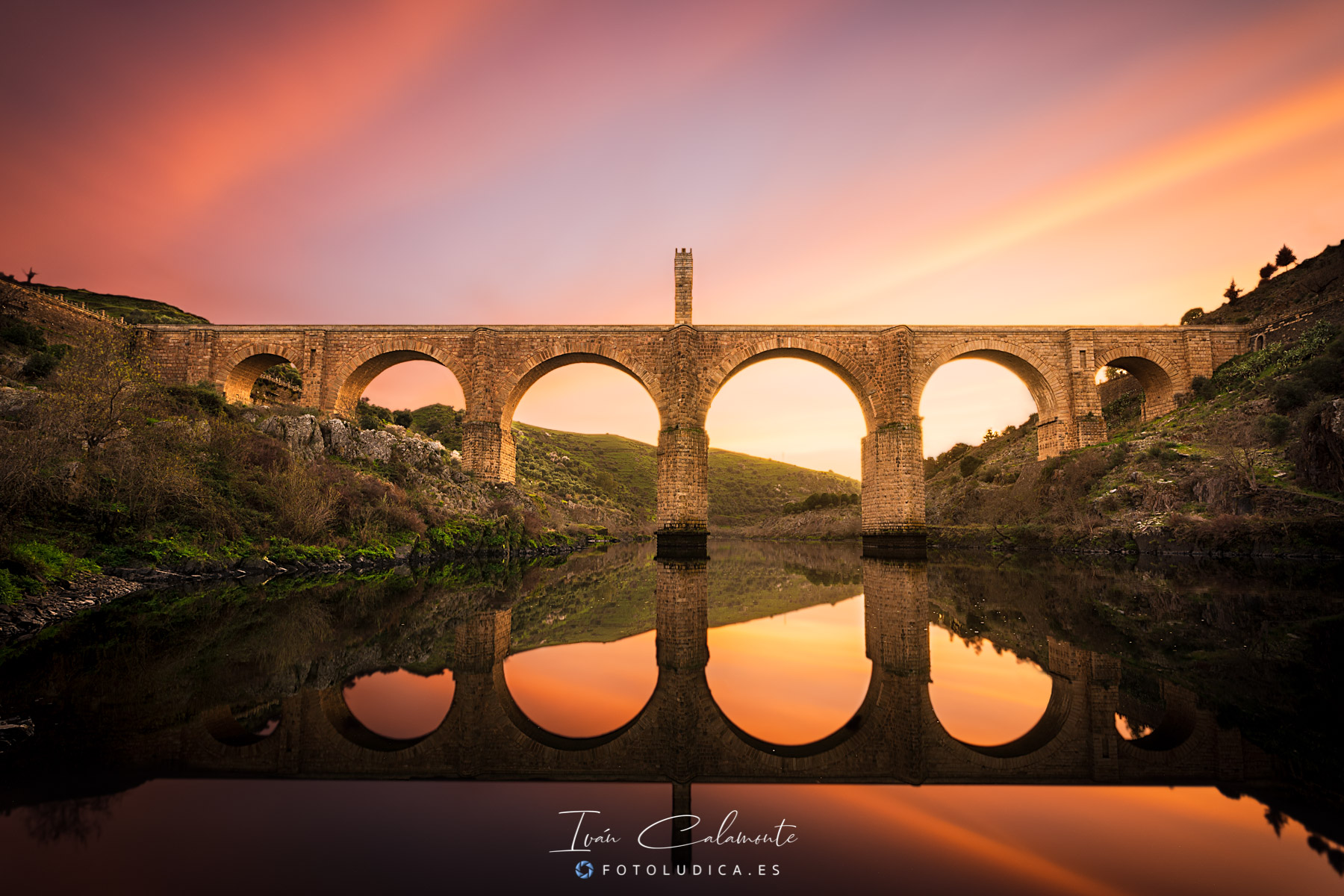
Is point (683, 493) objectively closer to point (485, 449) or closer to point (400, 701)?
point (485, 449)

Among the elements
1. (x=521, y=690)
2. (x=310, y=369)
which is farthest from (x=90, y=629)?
(x=310, y=369)

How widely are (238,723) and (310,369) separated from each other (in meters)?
22.5

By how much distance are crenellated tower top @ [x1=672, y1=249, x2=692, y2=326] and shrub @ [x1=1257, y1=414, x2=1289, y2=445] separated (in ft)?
58.4

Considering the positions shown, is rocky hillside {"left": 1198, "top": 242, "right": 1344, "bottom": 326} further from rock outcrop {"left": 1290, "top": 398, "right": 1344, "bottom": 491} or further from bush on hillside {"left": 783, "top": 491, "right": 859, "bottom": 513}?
bush on hillside {"left": 783, "top": 491, "right": 859, "bottom": 513}

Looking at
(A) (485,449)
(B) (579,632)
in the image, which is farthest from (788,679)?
(A) (485,449)

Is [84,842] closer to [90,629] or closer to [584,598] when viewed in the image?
[90,629]

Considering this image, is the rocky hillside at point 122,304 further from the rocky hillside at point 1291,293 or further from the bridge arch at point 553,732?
the rocky hillside at point 1291,293

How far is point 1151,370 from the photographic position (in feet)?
77.8

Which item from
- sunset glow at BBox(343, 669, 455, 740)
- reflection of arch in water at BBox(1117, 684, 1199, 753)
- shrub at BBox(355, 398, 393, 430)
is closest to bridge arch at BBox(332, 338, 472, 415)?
shrub at BBox(355, 398, 393, 430)

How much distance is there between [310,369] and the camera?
21531 millimetres

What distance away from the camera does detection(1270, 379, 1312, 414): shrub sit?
16750 mm

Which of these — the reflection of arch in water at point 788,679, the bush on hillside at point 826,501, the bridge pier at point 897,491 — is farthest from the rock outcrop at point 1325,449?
the bush on hillside at point 826,501

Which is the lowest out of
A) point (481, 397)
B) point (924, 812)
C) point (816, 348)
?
point (924, 812)

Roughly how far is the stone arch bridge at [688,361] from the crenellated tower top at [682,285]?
38 mm
